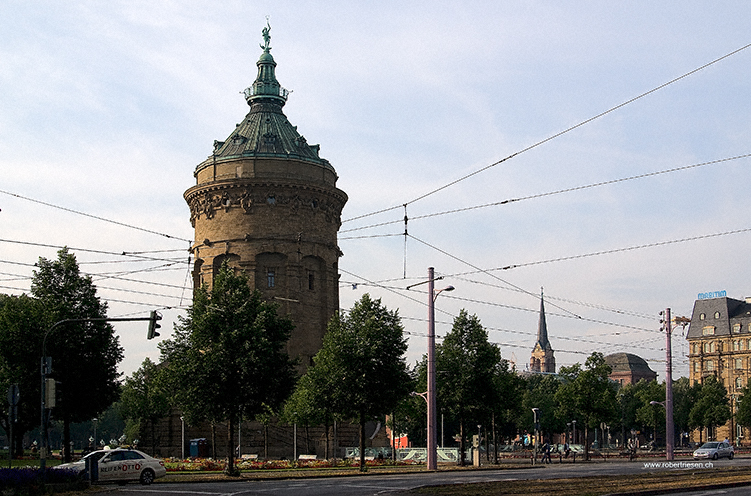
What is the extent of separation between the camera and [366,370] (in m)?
46.8

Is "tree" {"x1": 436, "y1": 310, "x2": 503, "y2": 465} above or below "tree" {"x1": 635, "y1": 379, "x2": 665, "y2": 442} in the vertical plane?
above

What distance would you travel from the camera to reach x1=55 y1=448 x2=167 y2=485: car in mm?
33250

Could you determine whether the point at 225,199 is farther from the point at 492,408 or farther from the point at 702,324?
the point at 702,324

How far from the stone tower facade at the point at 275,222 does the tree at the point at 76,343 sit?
16453 millimetres

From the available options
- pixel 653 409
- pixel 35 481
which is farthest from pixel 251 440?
pixel 653 409

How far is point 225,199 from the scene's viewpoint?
73125 millimetres

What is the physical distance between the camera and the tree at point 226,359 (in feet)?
134

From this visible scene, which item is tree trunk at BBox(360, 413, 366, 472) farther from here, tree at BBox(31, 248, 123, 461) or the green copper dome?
the green copper dome

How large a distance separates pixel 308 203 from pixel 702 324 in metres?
98.9

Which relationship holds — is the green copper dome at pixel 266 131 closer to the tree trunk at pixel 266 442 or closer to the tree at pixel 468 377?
the tree trunk at pixel 266 442

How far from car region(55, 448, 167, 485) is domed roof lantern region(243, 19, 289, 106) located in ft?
163

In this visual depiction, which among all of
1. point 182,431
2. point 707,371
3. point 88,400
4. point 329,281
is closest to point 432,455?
point 88,400

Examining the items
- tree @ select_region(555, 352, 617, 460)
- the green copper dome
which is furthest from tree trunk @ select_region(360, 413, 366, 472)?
the green copper dome

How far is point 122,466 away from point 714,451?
151 feet
